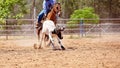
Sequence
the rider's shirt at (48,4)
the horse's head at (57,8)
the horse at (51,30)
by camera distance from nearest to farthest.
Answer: the horse's head at (57,8)
the horse at (51,30)
the rider's shirt at (48,4)

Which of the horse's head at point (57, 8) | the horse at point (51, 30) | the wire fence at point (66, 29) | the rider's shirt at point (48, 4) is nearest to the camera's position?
the horse's head at point (57, 8)

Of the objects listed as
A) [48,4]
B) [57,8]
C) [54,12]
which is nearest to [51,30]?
[54,12]

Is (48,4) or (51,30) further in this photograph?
(48,4)

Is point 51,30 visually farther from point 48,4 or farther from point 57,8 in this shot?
point 48,4

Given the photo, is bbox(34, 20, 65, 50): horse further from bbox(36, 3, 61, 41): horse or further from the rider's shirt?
the rider's shirt

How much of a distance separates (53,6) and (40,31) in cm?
170

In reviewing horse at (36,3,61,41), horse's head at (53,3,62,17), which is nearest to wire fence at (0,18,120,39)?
horse at (36,3,61,41)

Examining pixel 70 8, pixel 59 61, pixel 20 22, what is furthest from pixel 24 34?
pixel 70 8

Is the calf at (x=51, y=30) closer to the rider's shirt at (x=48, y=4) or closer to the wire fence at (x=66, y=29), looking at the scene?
the rider's shirt at (x=48, y=4)

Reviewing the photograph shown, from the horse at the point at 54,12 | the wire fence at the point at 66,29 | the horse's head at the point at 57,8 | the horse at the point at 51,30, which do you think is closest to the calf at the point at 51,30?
the horse at the point at 51,30

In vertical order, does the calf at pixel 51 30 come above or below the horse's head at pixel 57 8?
below

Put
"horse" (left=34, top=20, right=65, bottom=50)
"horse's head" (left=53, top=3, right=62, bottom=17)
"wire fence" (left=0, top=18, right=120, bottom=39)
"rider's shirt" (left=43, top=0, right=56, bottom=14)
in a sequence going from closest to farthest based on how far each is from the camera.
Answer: "horse's head" (left=53, top=3, right=62, bottom=17) → "horse" (left=34, top=20, right=65, bottom=50) → "rider's shirt" (left=43, top=0, right=56, bottom=14) → "wire fence" (left=0, top=18, right=120, bottom=39)

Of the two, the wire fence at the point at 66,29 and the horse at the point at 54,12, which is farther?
the wire fence at the point at 66,29

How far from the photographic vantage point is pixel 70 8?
45438mm
